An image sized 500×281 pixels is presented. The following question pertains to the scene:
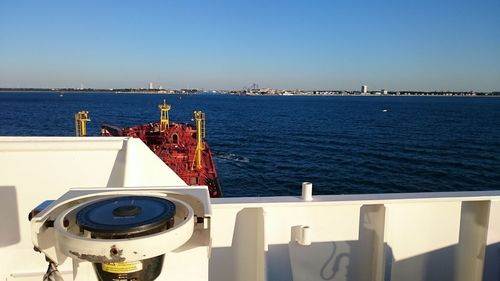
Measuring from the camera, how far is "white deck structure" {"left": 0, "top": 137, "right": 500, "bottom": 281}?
2.99 m

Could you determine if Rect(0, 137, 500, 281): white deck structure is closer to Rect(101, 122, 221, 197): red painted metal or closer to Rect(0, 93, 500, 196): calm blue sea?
Rect(101, 122, 221, 197): red painted metal

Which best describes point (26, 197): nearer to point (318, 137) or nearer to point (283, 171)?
point (283, 171)

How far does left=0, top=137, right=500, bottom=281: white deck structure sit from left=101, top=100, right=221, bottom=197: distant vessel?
11.3 meters

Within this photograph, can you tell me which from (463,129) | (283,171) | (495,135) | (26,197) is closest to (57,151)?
(26,197)

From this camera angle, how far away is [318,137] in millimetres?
42344

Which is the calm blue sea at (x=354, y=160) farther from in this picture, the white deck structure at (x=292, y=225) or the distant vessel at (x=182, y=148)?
the white deck structure at (x=292, y=225)

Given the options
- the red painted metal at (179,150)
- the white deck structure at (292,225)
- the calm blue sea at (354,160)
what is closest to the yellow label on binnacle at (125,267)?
the white deck structure at (292,225)

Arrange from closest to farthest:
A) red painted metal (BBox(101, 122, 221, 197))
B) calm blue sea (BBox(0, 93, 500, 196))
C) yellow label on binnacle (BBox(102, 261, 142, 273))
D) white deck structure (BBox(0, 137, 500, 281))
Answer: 1. yellow label on binnacle (BBox(102, 261, 142, 273))
2. white deck structure (BBox(0, 137, 500, 281))
3. red painted metal (BBox(101, 122, 221, 197))
4. calm blue sea (BBox(0, 93, 500, 196))

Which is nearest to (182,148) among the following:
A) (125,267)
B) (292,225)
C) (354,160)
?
(292,225)

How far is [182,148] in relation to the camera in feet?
55.5

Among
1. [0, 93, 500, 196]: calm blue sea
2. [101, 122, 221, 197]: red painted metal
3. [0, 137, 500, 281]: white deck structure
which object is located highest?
[0, 137, 500, 281]: white deck structure

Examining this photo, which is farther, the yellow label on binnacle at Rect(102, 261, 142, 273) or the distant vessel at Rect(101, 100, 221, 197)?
the distant vessel at Rect(101, 100, 221, 197)

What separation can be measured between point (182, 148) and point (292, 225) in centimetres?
1425

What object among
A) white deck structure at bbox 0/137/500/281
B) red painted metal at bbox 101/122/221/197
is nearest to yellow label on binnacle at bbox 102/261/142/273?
white deck structure at bbox 0/137/500/281
